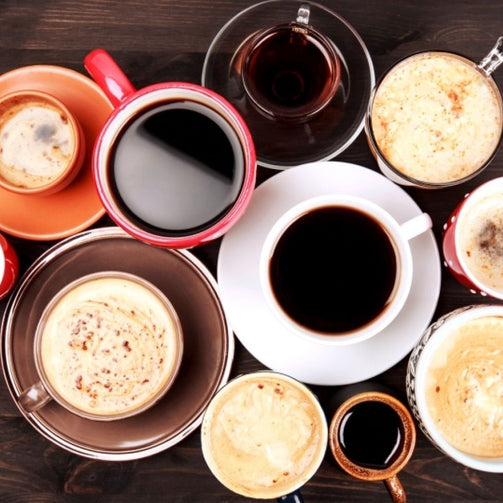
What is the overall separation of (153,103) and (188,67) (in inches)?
7.8

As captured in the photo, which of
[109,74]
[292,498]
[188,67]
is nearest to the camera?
[109,74]

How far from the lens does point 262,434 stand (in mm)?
1170

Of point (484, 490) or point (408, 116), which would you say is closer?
point (408, 116)

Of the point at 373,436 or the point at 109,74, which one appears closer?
the point at 109,74

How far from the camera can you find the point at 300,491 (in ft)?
4.10

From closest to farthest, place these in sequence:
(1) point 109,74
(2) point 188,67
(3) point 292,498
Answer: (1) point 109,74, (3) point 292,498, (2) point 188,67

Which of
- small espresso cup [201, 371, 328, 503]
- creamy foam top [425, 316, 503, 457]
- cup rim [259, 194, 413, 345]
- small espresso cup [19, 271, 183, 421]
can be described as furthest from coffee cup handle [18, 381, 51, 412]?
creamy foam top [425, 316, 503, 457]

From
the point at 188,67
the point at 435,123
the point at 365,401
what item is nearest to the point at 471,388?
the point at 365,401

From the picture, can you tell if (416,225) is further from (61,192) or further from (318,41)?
(61,192)

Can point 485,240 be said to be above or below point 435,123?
below

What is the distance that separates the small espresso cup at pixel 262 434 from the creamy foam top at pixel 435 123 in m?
0.46

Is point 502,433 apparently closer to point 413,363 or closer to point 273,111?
point 413,363

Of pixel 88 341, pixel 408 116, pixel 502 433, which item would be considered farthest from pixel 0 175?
pixel 502 433

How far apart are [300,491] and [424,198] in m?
0.63
